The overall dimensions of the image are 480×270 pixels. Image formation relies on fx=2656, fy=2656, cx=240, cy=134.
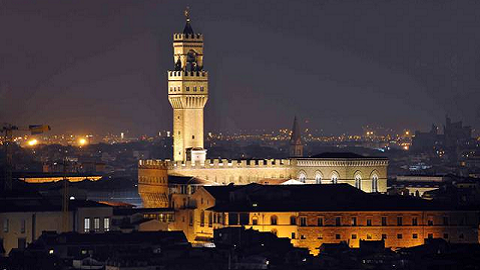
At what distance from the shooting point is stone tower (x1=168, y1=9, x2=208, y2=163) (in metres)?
107

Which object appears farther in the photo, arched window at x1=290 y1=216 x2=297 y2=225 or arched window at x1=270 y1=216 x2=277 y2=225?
arched window at x1=270 y1=216 x2=277 y2=225

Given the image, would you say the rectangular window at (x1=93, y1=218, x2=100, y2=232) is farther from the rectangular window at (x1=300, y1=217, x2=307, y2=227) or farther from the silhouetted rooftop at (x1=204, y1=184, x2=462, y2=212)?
the rectangular window at (x1=300, y1=217, x2=307, y2=227)

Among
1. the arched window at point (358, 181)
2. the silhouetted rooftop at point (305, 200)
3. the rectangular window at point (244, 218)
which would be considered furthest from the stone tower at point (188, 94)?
the rectangular window at point (244, 218)

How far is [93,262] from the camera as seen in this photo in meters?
81.7

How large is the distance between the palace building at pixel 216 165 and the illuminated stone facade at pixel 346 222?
10.8 meters

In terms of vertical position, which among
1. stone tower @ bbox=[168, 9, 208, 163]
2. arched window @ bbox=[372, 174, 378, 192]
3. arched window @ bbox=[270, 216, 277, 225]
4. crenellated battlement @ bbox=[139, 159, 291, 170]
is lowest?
arched window @ bbox=[270, 216, 277, 225]

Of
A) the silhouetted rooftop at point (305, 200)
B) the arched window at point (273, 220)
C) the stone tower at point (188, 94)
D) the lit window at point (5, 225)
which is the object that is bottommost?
the lit window at point (5, 225)

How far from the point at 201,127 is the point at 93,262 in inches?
1029

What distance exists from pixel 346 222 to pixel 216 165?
47.1 feet

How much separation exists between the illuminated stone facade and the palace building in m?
10.8

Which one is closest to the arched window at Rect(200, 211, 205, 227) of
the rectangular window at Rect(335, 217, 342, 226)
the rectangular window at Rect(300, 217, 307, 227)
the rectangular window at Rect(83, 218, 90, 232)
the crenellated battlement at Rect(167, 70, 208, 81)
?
the rectangular window at Rect(83, 218, 90, 232)

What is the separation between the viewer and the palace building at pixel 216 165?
350ft

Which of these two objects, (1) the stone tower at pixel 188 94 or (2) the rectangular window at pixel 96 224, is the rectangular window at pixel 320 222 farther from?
(1) the stone tower at pixel 188 94

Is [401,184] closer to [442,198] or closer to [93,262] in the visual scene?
[442,198]
